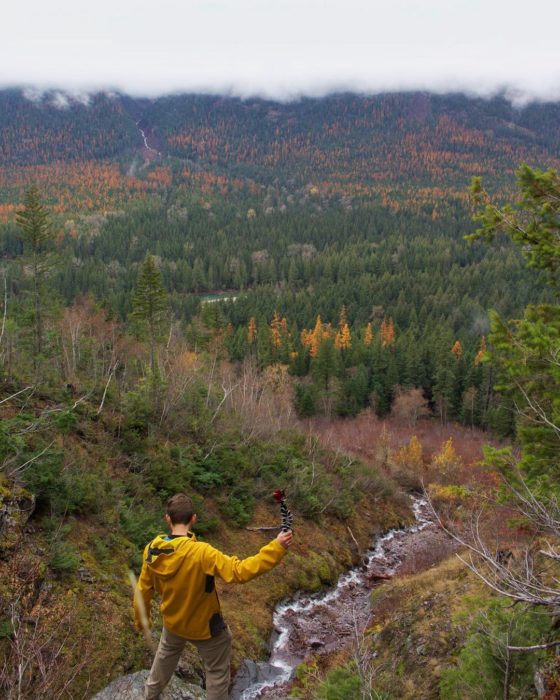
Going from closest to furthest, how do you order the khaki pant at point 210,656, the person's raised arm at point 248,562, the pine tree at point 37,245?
the person's raised arm at point 248,562, the khaki pant at point 210,656, the pine tree at point 37,245

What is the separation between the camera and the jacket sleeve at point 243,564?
4.37 metres

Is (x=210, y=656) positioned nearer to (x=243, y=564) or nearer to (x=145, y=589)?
(x=145, y=589)

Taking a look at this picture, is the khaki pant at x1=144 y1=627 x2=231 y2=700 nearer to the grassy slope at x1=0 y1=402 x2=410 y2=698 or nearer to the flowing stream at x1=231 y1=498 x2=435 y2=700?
the grassy slope at x1=0 y1=402 x2=410 y2=698

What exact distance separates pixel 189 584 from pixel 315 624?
13.9m

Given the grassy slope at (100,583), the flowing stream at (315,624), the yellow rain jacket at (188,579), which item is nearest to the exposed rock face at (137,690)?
the grassy slope at (100,583)

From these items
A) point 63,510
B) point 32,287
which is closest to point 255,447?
point 63,510

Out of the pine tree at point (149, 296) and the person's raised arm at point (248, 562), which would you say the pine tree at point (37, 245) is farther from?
the person's raised arm at point (248, 562)

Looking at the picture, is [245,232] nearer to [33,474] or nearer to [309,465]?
[309,465]

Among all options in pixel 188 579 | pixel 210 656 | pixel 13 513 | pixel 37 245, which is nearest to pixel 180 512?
pixel 188 579

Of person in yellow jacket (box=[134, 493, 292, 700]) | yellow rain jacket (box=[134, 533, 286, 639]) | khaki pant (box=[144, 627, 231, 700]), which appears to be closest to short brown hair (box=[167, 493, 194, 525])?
person in yellow jacket (box=[134, 493, 292, 700])

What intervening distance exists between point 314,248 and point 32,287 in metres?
151

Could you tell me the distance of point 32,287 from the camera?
31.6m

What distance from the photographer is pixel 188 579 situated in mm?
4938

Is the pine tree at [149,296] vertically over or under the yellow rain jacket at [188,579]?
under
